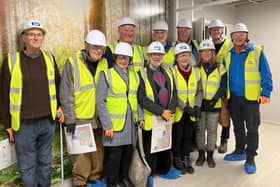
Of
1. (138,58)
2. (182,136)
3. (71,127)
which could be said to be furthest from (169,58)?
(71,127)

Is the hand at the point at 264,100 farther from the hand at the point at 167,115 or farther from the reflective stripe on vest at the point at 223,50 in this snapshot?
the hand at the point at 167,115

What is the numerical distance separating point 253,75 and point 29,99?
229 cm

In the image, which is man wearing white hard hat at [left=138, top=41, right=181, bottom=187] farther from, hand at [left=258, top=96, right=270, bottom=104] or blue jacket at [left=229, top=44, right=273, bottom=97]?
hand at [left=258, top=96, right=270, bottom=104]

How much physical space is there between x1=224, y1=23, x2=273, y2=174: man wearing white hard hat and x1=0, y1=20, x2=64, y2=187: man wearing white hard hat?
1979 millimetres

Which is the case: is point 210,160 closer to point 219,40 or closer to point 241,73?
point 241,73

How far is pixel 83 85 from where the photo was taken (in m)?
2.26

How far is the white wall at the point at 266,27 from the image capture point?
4.60m

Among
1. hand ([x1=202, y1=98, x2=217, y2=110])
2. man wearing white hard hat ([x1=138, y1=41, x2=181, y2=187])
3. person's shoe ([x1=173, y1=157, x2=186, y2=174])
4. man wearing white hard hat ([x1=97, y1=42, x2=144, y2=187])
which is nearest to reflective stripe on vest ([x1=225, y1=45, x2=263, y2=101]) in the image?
hand ([x1=202, y1=98, x2=217, y2=110])

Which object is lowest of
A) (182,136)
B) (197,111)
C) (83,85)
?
(182,136)

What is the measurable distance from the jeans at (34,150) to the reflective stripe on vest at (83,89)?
0.28 metres

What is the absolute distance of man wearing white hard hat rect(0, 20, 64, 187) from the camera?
1.95 metres

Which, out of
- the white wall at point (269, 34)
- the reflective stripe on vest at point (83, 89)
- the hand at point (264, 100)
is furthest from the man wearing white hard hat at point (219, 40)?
the white wall at point (269, 34)

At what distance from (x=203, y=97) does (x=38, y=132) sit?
69.5 inches

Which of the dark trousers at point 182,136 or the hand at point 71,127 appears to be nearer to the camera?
the hand at point 71,127
